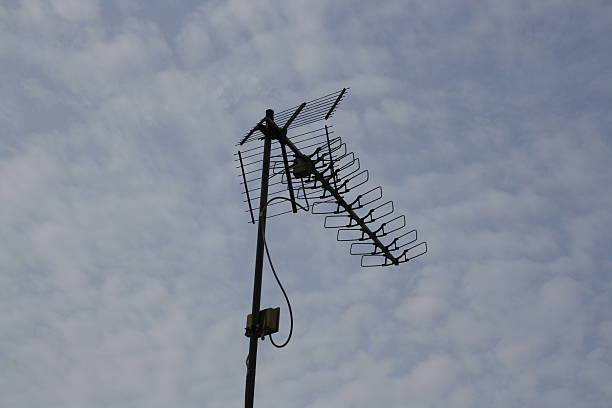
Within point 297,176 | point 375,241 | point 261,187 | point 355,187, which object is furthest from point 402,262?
point 261,187

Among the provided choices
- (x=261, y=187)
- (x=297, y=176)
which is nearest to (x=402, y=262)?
(x=297, y=176)

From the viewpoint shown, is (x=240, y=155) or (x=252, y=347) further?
(x=240, y=155)

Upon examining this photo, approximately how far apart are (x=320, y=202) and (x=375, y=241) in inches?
39.9

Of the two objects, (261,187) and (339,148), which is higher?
(339,148)

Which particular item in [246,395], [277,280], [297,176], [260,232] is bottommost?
[246,395]

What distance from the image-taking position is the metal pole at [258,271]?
639 centimetres

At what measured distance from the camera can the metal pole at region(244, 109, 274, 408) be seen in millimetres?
6391

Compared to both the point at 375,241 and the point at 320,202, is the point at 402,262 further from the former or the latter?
the point at 320,202

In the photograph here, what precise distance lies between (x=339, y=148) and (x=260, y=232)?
Result: 6.38 feet

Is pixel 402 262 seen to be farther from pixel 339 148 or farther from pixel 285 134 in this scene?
pixel 285 134

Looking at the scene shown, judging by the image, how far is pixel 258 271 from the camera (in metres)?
7.01

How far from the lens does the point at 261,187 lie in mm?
7723

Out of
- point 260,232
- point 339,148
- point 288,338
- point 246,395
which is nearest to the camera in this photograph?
point 246,395

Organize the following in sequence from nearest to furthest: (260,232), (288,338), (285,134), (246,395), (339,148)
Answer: (246,395) → (288,338) → (260,232) → (285,134) → (339,148)
